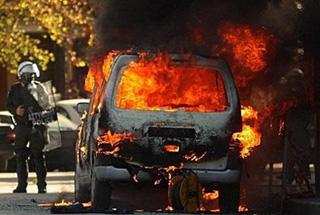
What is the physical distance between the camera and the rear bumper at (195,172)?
39.3ft

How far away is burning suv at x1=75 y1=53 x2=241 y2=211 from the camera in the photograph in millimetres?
12008

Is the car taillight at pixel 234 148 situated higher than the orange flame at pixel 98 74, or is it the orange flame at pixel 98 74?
the orange flame at pixel 98 74

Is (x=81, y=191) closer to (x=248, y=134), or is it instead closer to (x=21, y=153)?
(x=248, y=134)

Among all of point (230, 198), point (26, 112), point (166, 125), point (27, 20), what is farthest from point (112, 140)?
point (27, 20)

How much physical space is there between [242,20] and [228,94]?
1.55 meters

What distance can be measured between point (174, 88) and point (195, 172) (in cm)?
99

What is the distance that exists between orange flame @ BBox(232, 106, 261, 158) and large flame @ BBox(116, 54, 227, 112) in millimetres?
367

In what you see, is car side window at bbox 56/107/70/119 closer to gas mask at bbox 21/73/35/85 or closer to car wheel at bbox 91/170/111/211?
gas mask at bbox 21/73/35/85

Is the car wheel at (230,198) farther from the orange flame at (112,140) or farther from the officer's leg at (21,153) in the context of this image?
the officer's leg at (21,153)

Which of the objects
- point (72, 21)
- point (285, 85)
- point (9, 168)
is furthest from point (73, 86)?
point (285, 85)

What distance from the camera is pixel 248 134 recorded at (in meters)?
12.5

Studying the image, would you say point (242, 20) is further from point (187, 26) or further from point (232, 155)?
point (232, 155)

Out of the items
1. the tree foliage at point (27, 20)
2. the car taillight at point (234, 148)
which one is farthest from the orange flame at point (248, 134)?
the tree foliage at point (27, 20)

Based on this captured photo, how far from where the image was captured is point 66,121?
78.4 ft
